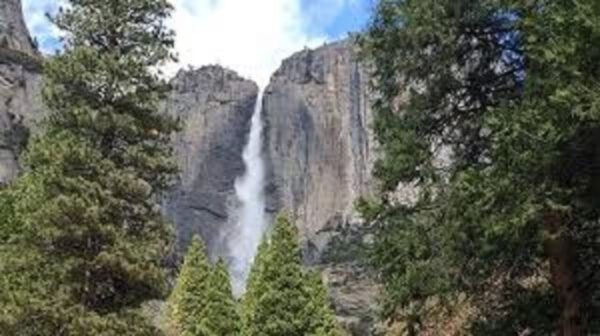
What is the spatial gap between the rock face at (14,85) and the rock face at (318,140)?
4040 cm

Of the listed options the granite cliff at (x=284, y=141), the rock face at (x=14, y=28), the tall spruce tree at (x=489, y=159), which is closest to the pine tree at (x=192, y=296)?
the tall spruce tree at (x=489, y=159)

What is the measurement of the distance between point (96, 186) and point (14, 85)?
107017mm

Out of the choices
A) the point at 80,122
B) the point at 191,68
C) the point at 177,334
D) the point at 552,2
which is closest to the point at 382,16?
the point at 552,2

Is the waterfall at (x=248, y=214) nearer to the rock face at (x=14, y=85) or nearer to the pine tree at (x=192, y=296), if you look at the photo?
the rock face at (x=14, y=85)

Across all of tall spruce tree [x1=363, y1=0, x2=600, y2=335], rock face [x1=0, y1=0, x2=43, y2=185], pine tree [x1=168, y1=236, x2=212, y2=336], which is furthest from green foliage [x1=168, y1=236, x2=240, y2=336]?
rock face [x1=0, y1=0, x2=43, y2=185]

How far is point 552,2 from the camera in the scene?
1577 cm

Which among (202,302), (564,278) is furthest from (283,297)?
(564,278)

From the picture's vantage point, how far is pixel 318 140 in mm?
163250

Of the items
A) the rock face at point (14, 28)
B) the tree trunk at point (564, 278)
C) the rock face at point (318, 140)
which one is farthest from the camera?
the rock face at point (318, 140)

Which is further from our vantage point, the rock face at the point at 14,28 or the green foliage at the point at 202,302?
the rock face at the point at 14,28

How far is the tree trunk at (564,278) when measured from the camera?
16.5 meters

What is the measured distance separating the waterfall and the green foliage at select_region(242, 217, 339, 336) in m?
110

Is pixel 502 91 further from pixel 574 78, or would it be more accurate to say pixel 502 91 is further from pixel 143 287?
pixel 143 287

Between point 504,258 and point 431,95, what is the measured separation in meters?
3.25
